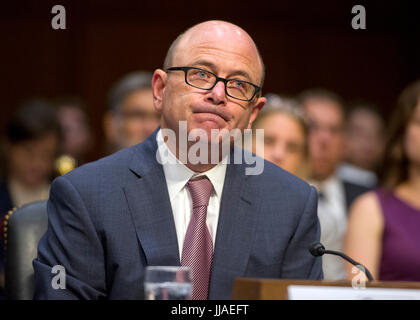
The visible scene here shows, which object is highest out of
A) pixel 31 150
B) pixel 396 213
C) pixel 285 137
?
pixel 285 137

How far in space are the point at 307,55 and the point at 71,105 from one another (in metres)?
2.49

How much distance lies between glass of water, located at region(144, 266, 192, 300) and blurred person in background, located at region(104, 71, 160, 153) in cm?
235

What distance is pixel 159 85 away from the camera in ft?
7.74

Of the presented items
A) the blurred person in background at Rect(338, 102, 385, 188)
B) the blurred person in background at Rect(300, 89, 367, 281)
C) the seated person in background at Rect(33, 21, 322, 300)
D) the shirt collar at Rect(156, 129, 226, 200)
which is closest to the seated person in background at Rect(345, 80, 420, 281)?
the blurred person in background at Rect(300, 89, 367, 281)

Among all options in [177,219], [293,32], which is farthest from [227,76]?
[293,32]

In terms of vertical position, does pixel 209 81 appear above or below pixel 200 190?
above

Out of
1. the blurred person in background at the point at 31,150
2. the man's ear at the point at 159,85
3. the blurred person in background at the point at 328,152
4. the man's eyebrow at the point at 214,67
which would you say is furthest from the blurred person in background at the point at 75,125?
the man's eyebrow at the point at 214,67

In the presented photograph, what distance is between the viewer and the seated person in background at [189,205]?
2086 mm

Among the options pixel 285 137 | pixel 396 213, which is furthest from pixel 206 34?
pixel 396 213

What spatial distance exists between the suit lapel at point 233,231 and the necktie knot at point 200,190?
53 millimetres

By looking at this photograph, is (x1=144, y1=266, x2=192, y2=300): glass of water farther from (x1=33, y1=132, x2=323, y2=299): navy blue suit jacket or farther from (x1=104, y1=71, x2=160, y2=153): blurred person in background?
(x1=104, y1=71, x2=160, y2=153): blurred person in background

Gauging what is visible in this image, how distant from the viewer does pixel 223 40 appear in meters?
2.21

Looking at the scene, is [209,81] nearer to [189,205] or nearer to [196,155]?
[196,155]

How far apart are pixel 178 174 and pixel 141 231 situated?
249 millimetres
